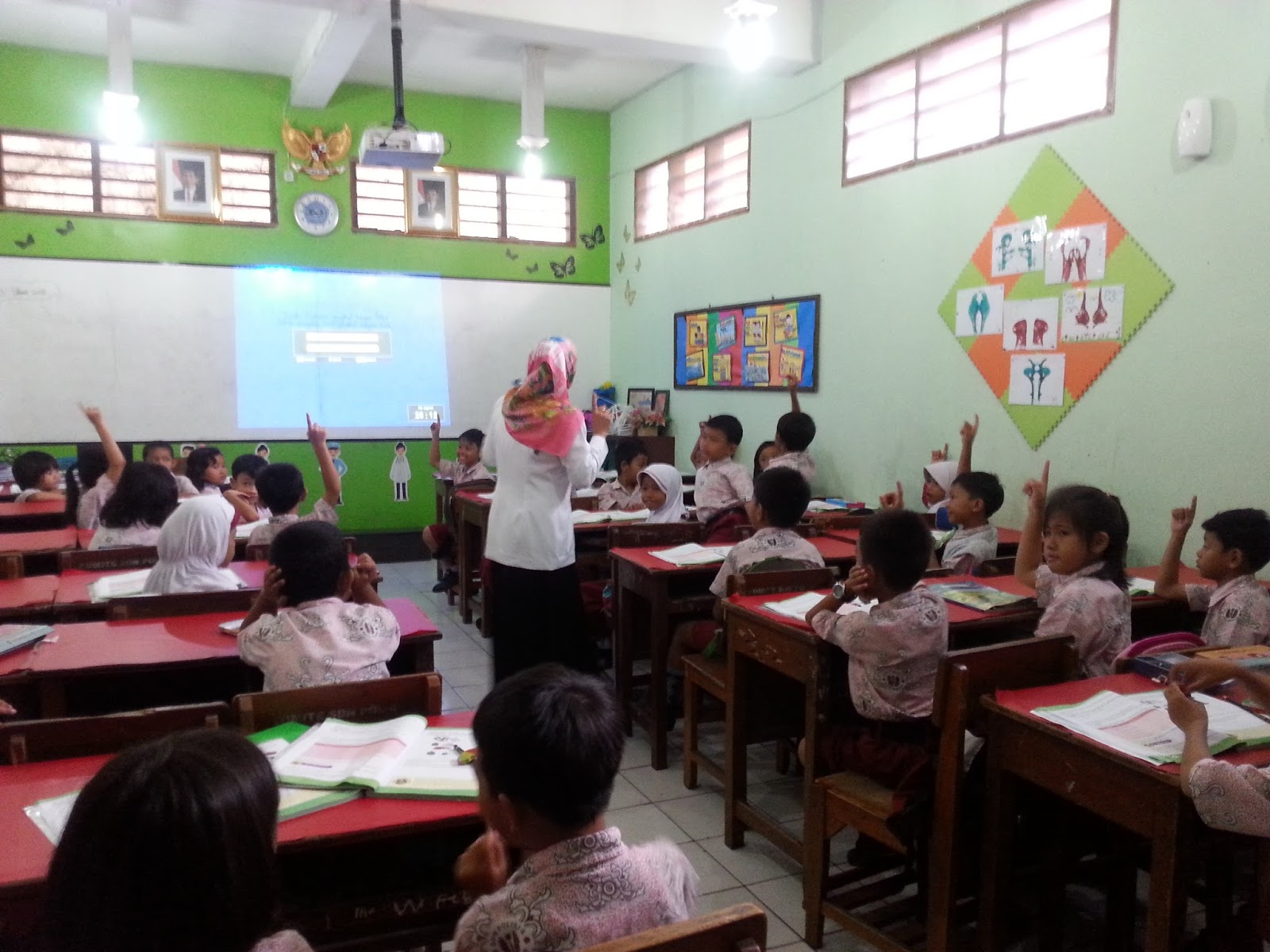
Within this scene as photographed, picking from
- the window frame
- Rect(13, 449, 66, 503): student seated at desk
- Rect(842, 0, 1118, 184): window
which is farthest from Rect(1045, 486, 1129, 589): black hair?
Rect(13, 449, 66, 503): student seated at desk

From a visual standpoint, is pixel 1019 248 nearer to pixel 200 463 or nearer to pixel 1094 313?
pixel 1094 313

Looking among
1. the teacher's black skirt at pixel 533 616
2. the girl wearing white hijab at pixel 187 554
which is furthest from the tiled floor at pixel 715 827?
the girl wearing white hijab at pixel 187 554

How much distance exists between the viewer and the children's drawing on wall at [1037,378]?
383cm

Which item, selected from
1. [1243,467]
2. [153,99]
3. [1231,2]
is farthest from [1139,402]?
[153,99]

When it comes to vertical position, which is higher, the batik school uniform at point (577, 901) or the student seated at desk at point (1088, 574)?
the student seated at desk at point (1088, 574)

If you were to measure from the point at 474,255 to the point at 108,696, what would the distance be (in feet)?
18.1

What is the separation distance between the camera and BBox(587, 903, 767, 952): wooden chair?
37.0 inches

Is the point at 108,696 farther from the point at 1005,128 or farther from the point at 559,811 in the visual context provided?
the point at 1005,128

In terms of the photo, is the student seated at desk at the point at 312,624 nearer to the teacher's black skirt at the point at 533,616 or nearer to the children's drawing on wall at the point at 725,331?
the teacher's black skirt at the point at 533,616

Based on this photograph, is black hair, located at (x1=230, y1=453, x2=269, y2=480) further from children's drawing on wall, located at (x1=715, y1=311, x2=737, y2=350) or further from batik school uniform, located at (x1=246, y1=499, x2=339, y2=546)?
children's drawing on wall, located at (x1=715, y1=311, x2=737, y2=350)

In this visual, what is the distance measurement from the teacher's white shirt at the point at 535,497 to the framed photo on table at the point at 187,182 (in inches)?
184

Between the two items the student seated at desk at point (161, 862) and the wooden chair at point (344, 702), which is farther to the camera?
the wooden chair at point (344, 702)

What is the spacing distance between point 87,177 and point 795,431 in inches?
204

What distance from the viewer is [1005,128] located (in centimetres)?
404
